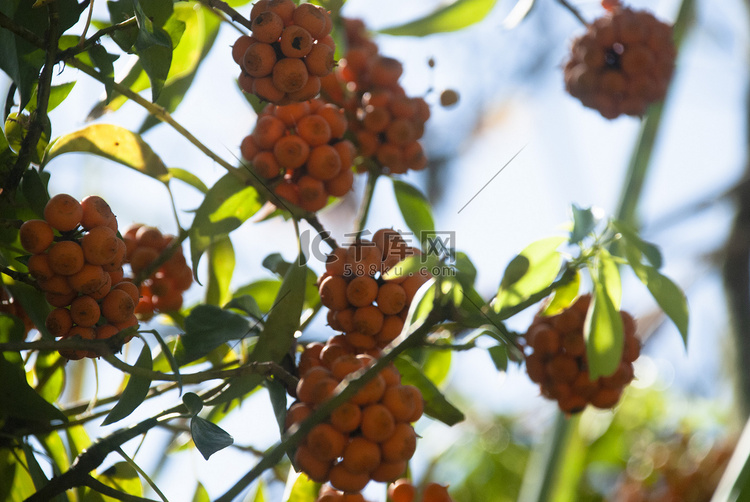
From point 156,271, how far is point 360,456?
0.31 metres

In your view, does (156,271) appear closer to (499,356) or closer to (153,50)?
(153,50)

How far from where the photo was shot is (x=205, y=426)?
0.49 metres

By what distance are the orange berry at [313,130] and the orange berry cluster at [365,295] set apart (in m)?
0.10

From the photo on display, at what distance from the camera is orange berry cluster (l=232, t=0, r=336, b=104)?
0.52m

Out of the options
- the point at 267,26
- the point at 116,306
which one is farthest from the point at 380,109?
the point at 116,306

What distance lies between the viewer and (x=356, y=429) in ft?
1.65

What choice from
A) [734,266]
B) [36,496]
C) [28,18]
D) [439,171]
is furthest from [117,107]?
[439,171]

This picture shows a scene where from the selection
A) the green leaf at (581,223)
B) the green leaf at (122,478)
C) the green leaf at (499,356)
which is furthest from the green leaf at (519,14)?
the green leaf at (122,478)

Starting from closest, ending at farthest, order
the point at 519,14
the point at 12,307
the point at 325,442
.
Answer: the point at 325,442 → the point at 12,307 → the point at 519,14

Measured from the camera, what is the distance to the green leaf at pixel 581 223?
607mm

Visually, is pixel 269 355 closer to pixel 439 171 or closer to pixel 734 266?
pixel 734 266

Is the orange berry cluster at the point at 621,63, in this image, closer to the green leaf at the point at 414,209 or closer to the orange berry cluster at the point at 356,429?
the green leaf at the point at 414,209

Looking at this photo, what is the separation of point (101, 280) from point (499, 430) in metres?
1.04

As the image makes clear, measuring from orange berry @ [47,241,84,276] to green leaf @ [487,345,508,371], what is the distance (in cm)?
33
